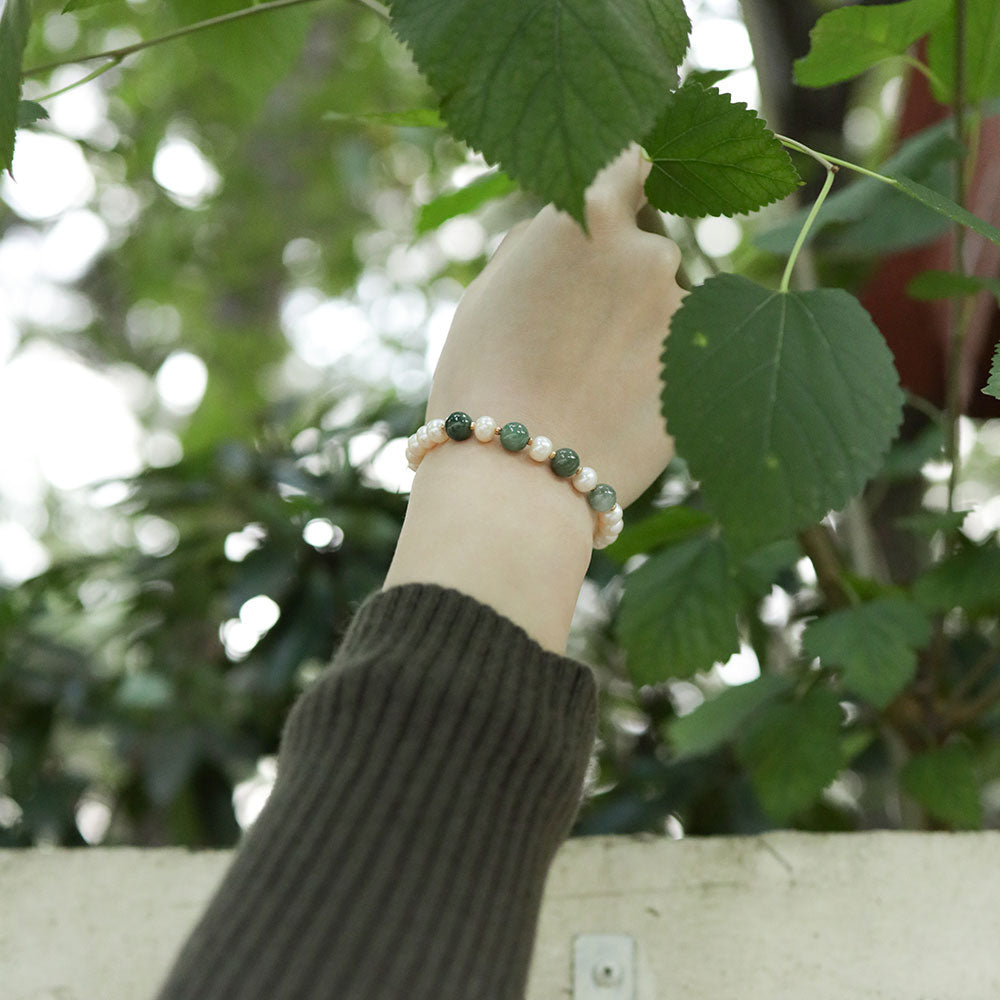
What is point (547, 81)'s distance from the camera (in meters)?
0.28

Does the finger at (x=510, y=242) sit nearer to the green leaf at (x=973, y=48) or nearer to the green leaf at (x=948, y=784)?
the green leaf at (x=973, y=48)

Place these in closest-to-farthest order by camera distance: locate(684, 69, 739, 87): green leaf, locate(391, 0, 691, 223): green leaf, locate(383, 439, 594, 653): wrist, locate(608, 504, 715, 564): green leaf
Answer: locate(391, 0, 691, 223): green leaf < locate(383, 439, 594, 653): wrist < locate(684, 69, 739, 87): green leaf < locate(608, 504, 715, 564): green leaf

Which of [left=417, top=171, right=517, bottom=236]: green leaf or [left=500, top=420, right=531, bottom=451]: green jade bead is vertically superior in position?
[left=417, top=171, right=517, bottom=236]: green leaf

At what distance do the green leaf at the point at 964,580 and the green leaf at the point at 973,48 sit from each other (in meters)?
0.25

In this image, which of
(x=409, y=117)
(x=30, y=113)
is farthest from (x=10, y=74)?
(x=409, y=117)

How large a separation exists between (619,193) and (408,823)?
0.24 m

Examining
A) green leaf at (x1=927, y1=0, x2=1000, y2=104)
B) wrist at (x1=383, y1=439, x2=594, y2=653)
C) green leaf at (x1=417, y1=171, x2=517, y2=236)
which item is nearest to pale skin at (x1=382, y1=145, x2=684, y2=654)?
wrist at (x1=383, y1=439, x2=594, y2=653)

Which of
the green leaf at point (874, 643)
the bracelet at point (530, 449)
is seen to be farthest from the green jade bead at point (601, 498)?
the green leaf at point (874, 643)

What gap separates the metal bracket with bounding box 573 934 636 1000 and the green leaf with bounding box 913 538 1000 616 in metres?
0.25

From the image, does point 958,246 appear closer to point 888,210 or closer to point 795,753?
point 888,210

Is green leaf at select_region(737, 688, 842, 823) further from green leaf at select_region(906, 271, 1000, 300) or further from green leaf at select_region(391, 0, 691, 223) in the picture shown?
green leaf at select_region(391, 0, 691, 223)

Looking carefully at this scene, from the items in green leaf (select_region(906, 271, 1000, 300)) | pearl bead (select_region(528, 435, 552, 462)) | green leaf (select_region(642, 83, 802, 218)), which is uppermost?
green leaf (select_region(642, 83, 802, 218))

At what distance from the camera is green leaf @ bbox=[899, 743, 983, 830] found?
58cm

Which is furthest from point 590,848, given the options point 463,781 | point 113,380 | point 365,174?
point 113,380
